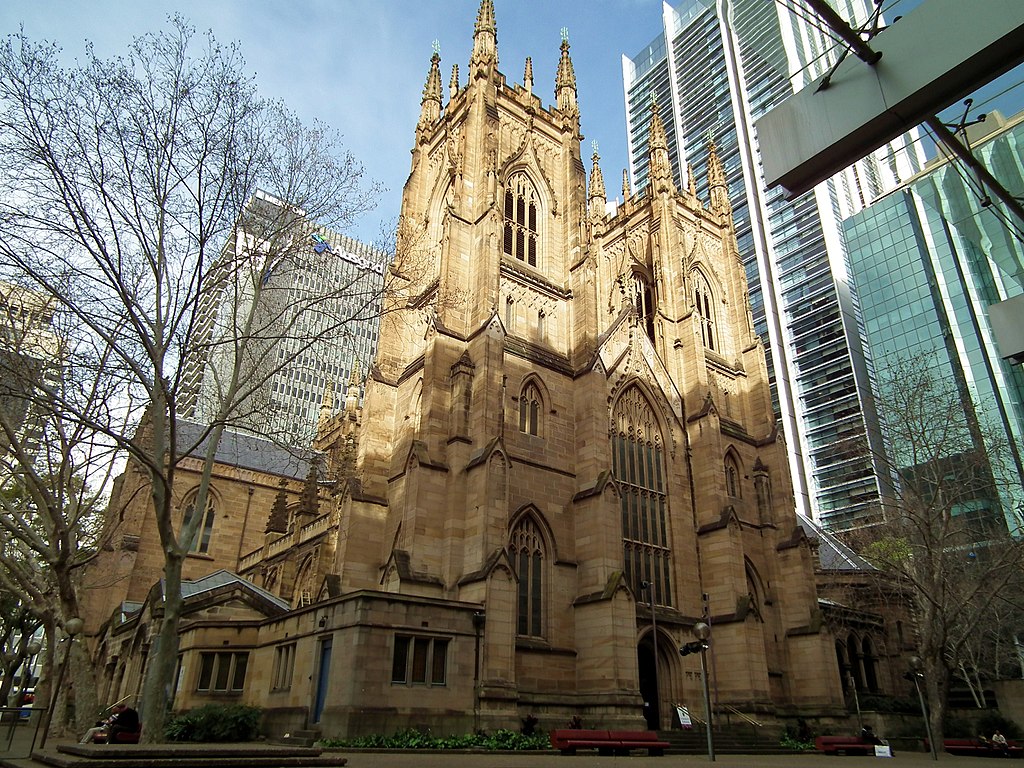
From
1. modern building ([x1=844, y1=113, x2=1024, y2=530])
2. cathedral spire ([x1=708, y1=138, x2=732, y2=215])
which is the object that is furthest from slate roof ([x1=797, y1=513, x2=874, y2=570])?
cathedral spire ([x1=708, y1=138, x2=732, y2=215])

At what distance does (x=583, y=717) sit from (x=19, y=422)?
56.8ft

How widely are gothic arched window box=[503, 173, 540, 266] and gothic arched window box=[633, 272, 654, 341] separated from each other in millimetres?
6635

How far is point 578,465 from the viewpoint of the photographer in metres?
26.3

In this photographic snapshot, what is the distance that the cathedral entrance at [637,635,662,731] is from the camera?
2428 cm

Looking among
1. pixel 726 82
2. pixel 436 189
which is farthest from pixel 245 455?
pixel 726 82

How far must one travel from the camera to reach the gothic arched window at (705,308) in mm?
35906

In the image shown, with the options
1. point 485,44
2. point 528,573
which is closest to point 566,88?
point 485,44

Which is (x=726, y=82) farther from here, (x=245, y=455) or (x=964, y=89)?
(x=964, y=89)

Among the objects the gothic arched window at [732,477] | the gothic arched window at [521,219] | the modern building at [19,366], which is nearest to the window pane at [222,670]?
the modern building at [19,366]

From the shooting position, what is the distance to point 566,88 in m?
39.5

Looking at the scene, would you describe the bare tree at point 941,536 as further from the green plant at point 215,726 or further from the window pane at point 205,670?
the window pane at point 205,670

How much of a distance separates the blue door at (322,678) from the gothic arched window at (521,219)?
18.4m

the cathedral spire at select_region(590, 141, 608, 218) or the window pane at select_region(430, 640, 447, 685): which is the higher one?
the cathedral spire at select_region(590, 141, 608, 218)

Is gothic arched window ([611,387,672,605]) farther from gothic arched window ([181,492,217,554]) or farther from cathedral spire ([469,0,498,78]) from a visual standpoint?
gothic arched window ([181,492,217,554])
